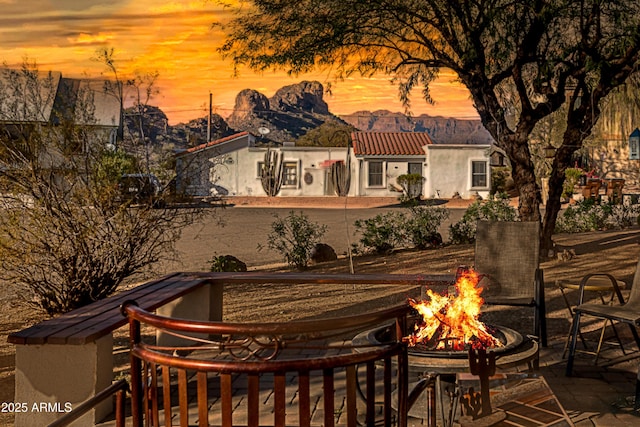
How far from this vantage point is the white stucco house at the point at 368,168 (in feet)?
107

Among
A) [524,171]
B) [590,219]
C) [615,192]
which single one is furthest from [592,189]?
[524,171]

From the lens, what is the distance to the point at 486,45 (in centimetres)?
1116

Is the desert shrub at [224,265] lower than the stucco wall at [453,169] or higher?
lower

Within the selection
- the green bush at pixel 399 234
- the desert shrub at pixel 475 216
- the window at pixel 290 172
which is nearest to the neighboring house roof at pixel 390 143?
the window at pixel 290 172

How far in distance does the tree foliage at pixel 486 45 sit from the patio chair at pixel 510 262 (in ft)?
13.4

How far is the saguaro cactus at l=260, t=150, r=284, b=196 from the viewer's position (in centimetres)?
3319

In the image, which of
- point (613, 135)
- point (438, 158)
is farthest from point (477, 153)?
point (613, 135)

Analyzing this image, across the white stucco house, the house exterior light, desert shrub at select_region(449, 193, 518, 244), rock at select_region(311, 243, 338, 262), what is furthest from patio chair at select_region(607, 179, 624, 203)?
rock at select_region(311, 243, 338, 262)

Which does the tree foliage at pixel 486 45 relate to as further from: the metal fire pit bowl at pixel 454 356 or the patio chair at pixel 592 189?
the patio chair at pixel 592 189

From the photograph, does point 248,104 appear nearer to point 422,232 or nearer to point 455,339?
point 422,232

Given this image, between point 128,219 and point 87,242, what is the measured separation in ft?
1.43

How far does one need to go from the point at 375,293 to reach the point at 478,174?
24326mm

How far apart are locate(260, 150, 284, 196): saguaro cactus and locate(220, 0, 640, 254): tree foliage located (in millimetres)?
21870

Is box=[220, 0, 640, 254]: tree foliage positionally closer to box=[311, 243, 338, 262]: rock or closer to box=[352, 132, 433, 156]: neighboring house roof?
box=[311, 243, 338, 262]: rock
